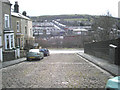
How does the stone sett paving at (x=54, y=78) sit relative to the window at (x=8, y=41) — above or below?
below

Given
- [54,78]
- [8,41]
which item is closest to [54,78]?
[54,78]

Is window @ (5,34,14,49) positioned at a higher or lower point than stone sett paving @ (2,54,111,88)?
higher

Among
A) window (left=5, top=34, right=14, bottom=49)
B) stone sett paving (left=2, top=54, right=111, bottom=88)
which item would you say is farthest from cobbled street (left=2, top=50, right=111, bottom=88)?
window (left=5, top=34, right=14, bottom=49)

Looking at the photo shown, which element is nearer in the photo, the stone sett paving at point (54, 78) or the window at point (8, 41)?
the stone sett paving at point (54, 78)

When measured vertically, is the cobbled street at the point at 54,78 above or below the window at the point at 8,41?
below

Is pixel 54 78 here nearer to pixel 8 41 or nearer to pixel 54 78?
pixel 54 78

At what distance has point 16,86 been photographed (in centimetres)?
820

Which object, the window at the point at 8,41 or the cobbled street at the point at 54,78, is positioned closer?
the cobbled street at the point at 54,78

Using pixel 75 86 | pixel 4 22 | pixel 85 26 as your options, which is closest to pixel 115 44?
pixel 75 86

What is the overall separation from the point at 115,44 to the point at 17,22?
22.4m

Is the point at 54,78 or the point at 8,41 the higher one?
the point at 8,41

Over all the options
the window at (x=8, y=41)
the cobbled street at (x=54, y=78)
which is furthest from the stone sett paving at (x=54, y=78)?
the window at (x=8, y=41)

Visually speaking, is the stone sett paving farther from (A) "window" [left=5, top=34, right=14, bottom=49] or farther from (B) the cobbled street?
(A) "window" [left=5, top=34, right=14, bottom=49]

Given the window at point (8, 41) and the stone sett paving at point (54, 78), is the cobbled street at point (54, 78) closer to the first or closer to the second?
the stone sett paving at point (54, 78)
